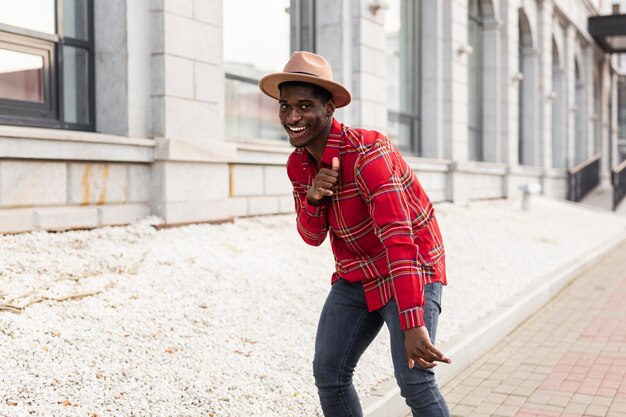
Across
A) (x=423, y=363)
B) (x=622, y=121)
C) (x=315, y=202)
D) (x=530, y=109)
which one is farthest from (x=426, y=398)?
(x=622, y=121)

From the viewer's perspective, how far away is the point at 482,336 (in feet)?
20.1

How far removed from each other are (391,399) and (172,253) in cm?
272

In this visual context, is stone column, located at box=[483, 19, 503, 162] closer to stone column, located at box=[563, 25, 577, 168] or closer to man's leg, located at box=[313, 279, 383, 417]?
stone column, located at box=[563, 25, 577, 168]

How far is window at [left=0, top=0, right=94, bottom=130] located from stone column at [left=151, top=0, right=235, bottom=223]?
0.71 m

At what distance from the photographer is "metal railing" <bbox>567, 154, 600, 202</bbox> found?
24.7 m

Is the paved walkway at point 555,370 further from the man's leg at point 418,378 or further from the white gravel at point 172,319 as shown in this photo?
the man's leg at point 418,378

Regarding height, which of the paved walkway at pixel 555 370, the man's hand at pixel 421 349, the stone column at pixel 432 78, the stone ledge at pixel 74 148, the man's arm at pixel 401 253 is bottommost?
the paved walkway at pixel 555 370

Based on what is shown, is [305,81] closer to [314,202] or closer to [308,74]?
[308,74]

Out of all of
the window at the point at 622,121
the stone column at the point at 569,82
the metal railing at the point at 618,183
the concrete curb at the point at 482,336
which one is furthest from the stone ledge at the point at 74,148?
the window at the point at 622,121

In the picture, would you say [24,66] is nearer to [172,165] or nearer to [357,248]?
[172,165]

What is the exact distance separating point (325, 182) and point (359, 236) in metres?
0.29

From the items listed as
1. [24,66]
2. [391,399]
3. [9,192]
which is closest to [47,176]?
[9,192]

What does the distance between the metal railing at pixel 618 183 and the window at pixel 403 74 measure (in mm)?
11036

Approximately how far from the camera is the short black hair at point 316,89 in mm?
2932
